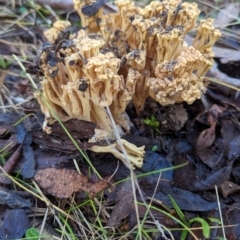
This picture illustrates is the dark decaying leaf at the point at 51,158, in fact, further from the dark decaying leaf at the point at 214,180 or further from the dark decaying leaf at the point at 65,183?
the dark decaying leaf at the point at 214,180

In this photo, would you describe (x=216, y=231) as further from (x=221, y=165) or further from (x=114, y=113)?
(x=114, y=113)

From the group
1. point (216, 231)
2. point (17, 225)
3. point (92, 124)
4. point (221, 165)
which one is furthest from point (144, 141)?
point (17, 225)

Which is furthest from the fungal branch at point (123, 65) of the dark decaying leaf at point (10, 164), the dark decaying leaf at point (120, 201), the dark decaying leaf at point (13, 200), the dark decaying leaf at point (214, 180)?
the dark decaying leaf at point (13, 200)

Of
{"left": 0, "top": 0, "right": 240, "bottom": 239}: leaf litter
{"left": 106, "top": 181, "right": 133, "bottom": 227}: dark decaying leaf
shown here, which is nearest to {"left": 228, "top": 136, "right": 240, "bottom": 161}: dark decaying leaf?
{"left": 0, "top": 0, "right": 240, "bottom": 239}: leaf litter

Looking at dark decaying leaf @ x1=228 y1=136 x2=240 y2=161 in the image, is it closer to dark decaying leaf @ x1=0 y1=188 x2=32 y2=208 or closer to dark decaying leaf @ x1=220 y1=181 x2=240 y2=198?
dark decaying leaf @ x1=220 y1=181 x2=240 y2=198

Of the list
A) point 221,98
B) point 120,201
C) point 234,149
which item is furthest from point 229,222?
point 221,98
